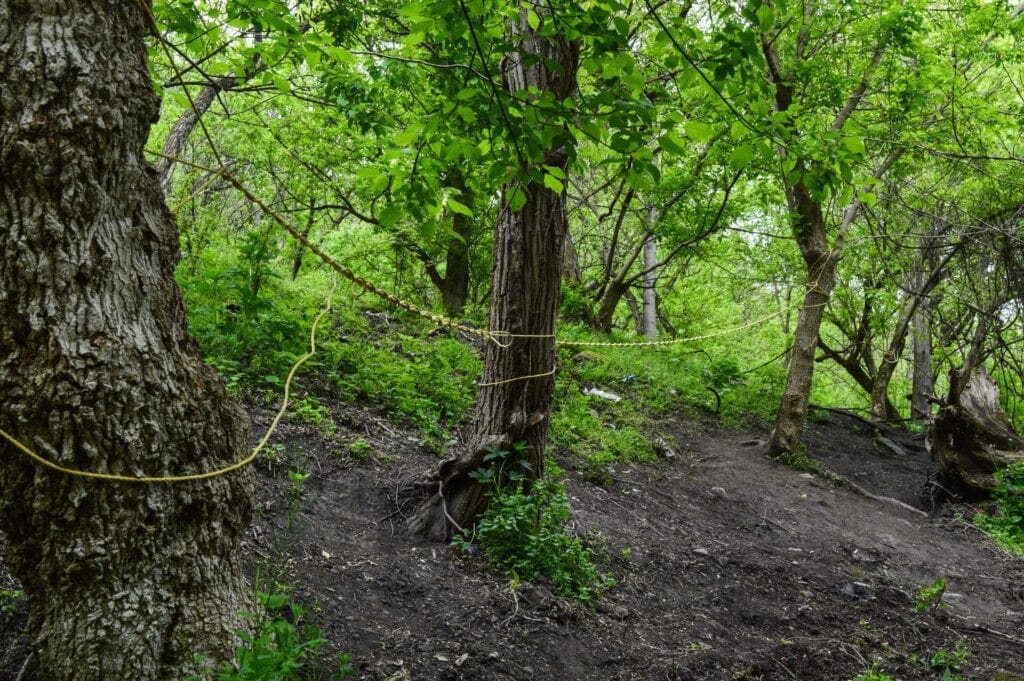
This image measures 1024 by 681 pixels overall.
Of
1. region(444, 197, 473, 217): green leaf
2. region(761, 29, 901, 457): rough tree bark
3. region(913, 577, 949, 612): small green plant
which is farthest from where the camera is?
region(761, 29, 901, 457): rough tree bark

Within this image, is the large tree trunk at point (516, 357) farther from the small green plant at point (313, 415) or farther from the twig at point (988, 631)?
the twig at point (988, 631)

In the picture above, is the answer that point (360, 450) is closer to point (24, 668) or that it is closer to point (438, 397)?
point (438, 397)

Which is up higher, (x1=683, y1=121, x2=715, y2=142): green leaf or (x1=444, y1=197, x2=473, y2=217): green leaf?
(x1=683, y1=121, x2=715, y2=142): green leaf

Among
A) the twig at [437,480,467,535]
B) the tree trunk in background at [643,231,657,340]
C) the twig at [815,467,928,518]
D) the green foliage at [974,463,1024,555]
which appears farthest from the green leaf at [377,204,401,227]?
the tree trunk in background at [643,231,657,340]

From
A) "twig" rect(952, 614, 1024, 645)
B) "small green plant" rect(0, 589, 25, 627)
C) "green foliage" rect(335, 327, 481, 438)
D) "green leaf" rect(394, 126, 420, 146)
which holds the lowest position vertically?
"twig" rect(952, 614, 1024, 645)

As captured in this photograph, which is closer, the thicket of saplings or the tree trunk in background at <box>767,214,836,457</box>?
the thicket of saplings

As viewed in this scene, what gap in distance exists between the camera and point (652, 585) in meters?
4.34

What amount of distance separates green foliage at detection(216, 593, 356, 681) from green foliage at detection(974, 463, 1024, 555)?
636cm

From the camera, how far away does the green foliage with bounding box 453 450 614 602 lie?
380 centimetres

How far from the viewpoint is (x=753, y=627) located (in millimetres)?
4020

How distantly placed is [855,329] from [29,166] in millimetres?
12707

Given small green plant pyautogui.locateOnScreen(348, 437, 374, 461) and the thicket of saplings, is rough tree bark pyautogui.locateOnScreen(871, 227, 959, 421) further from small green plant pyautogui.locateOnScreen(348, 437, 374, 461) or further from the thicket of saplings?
small green plant pyautogui.locateOnScreen(348, 437, 374, 461)

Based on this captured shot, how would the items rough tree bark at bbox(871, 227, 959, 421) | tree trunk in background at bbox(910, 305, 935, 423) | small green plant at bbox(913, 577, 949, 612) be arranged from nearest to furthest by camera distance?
small green plant at bbox(913, 577, 949, 612) < rough tree bark at bbox(871, 227, 959, 421) < tree trunk in background at bbox(910, 305, 935, 423)

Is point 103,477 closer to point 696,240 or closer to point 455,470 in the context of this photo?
point 455,470
